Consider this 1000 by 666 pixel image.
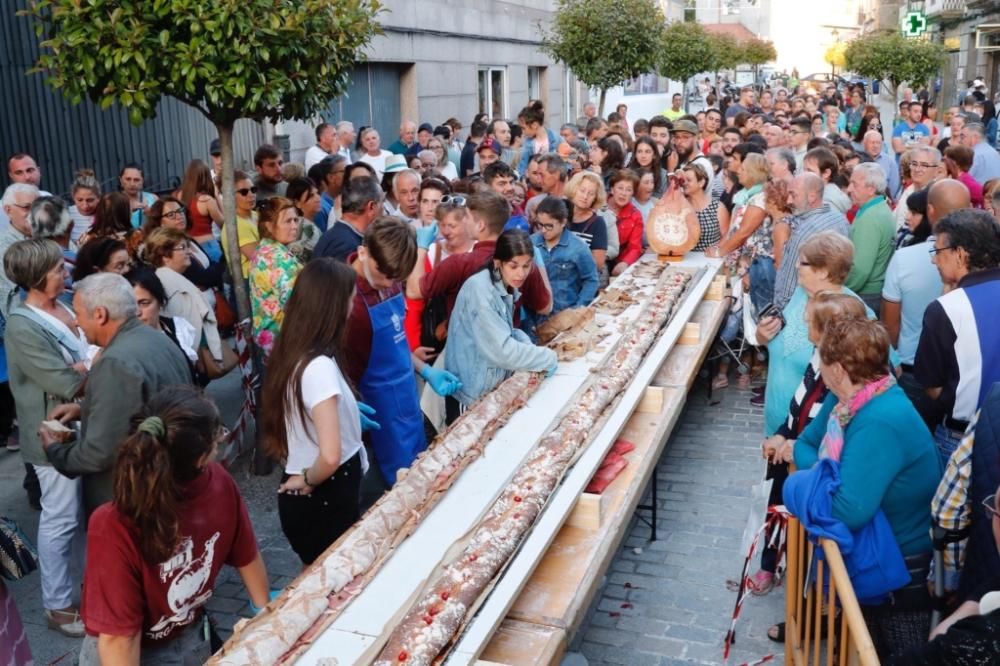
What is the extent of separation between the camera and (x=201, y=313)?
572 centimetres

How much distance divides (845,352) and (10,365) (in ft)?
12.5

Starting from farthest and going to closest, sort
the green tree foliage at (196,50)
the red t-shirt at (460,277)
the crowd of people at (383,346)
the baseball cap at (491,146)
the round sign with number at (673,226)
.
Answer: the baseball cap at (491,146), the round sign with number at (673,226), the green tree foliage at (196,50), the red t-shirt at (460,277), the crowd of people at (383,346)

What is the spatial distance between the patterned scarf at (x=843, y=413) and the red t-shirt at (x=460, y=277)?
2306 mm

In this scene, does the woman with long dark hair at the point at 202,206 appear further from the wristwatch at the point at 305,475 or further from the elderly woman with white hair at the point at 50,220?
the wristwatch at the point at 305,475

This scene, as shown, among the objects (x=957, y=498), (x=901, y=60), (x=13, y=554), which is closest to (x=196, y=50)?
(x=13, y=554)

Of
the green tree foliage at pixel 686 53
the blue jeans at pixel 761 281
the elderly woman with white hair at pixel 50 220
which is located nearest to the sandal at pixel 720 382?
the blue jeans at pixel 761 281

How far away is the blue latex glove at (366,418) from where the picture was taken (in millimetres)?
4688

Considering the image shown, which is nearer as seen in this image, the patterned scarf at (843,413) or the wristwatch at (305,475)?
the patterned scarf at (843,413)

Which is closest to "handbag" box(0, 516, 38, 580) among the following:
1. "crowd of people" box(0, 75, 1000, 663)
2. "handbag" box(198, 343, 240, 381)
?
"crowd of people" box(0, 75, 1000, 663)

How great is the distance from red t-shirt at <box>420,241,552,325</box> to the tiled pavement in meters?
1.59

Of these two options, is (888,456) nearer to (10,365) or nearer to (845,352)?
(845,352)

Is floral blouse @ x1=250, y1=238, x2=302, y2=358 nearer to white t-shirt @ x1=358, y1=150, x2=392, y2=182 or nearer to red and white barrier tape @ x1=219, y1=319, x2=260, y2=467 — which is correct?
red and white barrier tape @ x1=219, y1=319, x2=260, y2=467

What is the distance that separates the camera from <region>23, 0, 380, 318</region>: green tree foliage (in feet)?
18.3

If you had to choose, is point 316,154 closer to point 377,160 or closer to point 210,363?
point 377,160
